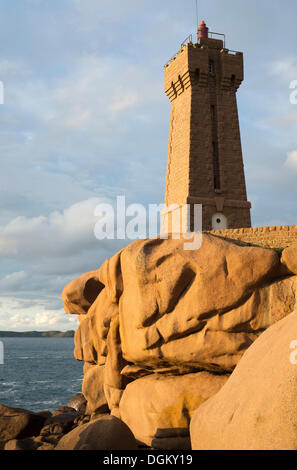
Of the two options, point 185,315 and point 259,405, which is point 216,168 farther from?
point 259,405

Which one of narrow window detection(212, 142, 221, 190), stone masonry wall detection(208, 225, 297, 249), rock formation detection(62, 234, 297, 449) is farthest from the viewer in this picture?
narrow window detection(212, 142, 221, 190)

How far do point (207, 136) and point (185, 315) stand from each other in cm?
1749

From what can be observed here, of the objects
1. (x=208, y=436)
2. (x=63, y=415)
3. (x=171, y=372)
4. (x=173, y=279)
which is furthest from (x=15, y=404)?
(x=208, y=436)

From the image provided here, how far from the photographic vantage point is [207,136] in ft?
92.8

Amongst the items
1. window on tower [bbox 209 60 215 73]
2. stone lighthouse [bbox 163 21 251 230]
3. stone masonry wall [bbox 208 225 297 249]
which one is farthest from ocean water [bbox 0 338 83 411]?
window on tower [bbox 209 60 215 73]

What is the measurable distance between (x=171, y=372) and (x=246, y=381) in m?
6.81

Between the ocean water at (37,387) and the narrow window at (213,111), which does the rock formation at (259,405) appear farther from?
the ocean water at (37,387)

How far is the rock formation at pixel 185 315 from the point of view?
42.6 ft

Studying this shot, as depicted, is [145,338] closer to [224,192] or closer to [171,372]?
[171,372]

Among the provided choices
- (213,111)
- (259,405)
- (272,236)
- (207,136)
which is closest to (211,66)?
(213,111)

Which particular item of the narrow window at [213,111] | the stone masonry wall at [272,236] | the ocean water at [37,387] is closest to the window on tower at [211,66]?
the narrow window at [213,111]

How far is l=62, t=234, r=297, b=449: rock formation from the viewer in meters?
13.0

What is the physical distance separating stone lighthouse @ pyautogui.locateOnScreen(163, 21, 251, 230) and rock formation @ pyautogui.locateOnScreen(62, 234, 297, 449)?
13.1 m

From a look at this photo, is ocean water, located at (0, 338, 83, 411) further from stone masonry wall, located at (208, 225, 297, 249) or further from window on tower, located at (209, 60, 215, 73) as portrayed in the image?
window on tower, located at (209, 60, 215, 73)
